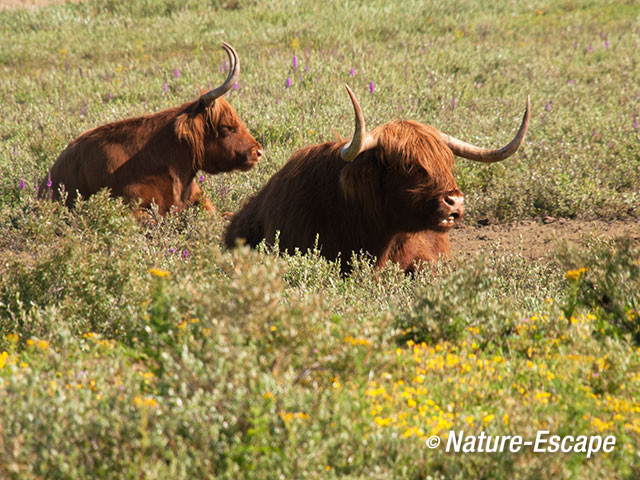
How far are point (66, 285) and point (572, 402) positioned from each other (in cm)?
256

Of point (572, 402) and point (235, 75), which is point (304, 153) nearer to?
point (235, 75)

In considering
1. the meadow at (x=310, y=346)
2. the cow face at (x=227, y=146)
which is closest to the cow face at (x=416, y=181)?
the meadow at (x=310, y=346)

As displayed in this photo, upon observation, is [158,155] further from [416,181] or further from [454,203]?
[454,203]

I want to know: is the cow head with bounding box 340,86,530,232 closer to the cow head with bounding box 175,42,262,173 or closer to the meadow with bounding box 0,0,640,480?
the meadow with bounding box 0,0,640,480

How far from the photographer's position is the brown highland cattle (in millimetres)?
6957

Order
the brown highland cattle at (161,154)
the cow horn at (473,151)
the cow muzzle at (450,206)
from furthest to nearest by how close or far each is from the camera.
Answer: the brown highland cattle at (161,154)
the cow horn at (473,151)
the cow muzzle at (450,206)

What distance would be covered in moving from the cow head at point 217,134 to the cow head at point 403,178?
7.20 ft

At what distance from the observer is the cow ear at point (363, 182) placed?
5.16m

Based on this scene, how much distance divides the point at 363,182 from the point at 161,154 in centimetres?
266

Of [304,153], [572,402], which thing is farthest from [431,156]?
[572,402]

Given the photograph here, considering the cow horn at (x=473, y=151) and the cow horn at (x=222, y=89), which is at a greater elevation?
the cow horn at (x=222, y=89)

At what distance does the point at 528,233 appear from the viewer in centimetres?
691

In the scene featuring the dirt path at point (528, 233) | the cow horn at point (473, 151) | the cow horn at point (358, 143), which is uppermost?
the cow horn at point (358, 143)

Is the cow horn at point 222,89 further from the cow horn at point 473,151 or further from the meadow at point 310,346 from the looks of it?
the cow horn at point 473,151
